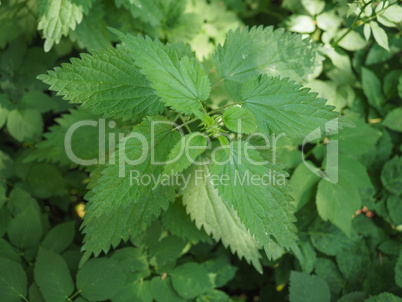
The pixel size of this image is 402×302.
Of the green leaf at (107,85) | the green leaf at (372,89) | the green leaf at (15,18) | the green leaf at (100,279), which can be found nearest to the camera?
the green leaf at (107,85)

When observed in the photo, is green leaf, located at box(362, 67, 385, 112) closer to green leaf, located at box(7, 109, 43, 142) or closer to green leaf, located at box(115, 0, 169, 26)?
green leaf, located at box(115, 0, 169, 26)

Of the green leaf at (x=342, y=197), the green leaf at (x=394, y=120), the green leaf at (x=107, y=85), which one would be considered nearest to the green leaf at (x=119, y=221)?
the green leaf at (x=107, y=85)

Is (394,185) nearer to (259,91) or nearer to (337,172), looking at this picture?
(337,172)

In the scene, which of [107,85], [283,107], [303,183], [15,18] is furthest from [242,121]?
[15,18]

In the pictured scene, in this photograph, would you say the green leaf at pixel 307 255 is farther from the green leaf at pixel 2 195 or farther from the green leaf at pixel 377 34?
the green leaf at pixel 2 195

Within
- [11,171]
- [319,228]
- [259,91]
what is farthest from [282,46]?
[11,171]

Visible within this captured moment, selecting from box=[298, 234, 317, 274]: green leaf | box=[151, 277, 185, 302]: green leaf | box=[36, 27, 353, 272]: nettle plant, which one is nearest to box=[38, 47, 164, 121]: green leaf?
box=[36, 27, 353, 272]: nettle plant
